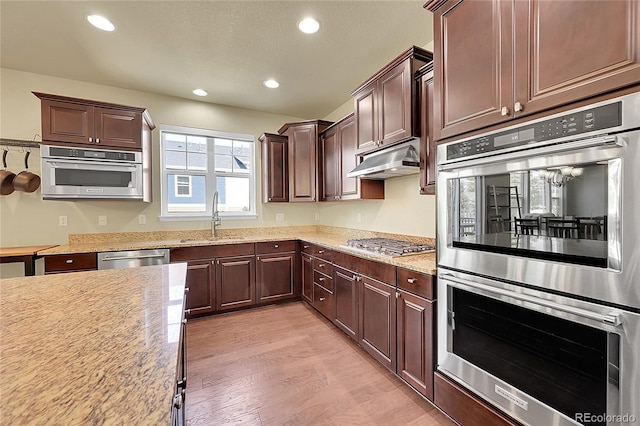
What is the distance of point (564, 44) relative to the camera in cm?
112

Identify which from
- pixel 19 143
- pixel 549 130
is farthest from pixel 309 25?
pixel 19 143

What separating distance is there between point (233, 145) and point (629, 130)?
4.09m

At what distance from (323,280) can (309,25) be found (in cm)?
251

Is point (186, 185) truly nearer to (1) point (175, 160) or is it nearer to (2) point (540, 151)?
(1) point (175, 160)

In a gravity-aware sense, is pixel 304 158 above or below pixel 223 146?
below

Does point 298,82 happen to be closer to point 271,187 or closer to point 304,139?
point 304,139

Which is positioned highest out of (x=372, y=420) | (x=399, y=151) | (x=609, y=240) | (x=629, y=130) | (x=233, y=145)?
(x=233, y=145)

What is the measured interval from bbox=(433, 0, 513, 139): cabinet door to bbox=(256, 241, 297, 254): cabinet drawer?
2.53 metres

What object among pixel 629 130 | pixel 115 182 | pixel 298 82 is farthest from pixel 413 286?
pixel 115 182

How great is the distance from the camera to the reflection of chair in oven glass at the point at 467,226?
152 centimetres

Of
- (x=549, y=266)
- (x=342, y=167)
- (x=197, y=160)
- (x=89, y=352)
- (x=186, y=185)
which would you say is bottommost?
(x=89, y=352)

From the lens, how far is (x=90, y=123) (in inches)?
116

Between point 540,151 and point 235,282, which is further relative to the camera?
point 235,282

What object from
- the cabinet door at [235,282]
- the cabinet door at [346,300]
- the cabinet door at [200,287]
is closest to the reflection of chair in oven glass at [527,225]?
the cabinet door at [346,300]
